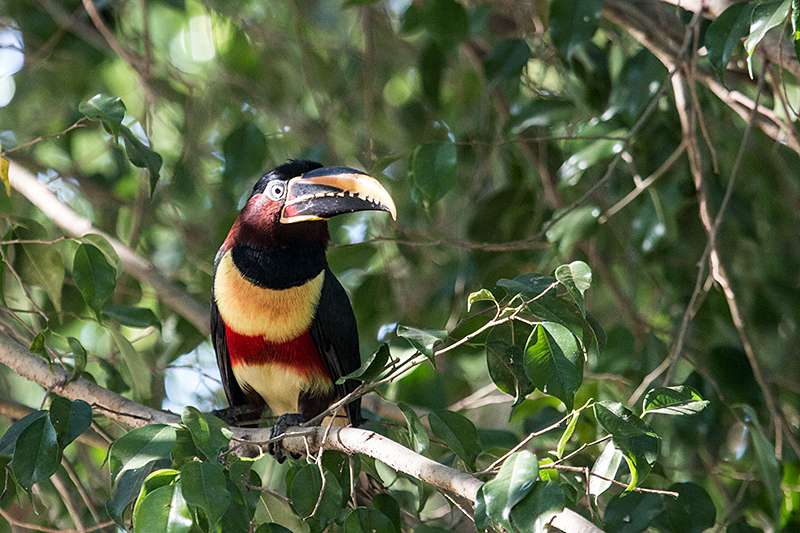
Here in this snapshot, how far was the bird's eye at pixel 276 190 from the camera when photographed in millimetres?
2674

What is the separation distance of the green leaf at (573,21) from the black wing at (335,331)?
107 cm

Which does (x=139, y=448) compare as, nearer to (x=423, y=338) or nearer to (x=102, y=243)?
(x=423, y=338)

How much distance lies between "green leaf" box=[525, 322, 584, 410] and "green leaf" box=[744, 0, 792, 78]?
0.75m

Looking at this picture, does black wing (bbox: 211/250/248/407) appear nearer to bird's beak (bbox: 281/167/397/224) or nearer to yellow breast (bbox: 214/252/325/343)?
yellow breast (bbox: 214/252/325/343)

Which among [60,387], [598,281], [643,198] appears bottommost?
[598,281]

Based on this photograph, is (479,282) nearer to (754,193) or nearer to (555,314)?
(754,193)

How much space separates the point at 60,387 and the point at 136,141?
0.64 meters

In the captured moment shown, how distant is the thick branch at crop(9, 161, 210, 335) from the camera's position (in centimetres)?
265

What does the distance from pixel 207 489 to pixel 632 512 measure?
1.06m

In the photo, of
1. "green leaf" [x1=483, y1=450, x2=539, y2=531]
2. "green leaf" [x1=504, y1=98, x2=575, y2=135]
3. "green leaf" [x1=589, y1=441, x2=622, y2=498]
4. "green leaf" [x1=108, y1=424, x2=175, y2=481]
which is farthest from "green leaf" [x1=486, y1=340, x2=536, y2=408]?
"green leaf" [x1=504, y1=98, x2=575, y2=135]

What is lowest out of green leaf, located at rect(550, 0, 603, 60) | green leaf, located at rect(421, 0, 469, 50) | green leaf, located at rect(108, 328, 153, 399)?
green leaf, located at rect(108, 328, 153, 399)

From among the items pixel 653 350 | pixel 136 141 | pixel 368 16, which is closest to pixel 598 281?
pixel 653 350

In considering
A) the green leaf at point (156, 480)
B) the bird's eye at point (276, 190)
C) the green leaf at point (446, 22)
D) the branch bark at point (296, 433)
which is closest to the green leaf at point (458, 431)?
the branch bark at point (296, 433)

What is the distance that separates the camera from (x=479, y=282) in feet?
10.5
